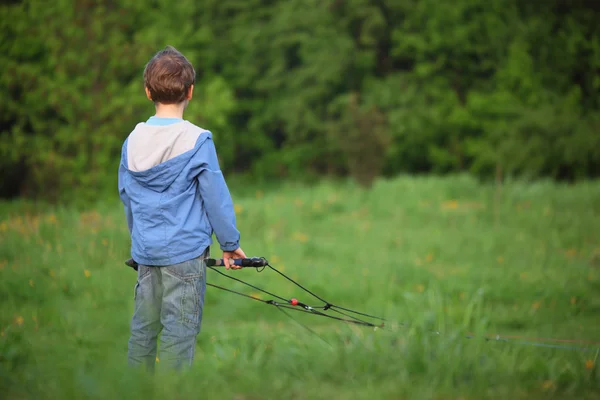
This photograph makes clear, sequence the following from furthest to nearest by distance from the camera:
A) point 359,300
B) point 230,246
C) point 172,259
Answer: point 359,300 < point 230,246 < point 172,259

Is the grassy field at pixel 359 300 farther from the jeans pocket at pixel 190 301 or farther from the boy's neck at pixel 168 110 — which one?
the boy's neck at pixel 168 110

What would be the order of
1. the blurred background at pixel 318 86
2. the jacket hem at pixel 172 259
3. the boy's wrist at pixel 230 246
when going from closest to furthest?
the jacket hem at pixel 172 259 < the boy's wrist at pixel 230 246 < the blurred background at pixel 318 86

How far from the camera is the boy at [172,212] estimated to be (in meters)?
3.00

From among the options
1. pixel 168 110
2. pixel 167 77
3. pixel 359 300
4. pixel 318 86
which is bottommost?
pixel 359 300

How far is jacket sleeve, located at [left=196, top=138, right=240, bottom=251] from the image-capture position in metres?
3.01

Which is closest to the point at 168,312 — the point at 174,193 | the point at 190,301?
the point at 190,301

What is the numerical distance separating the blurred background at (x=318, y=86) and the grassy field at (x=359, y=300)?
4760 mm

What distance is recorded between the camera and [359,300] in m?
7.04

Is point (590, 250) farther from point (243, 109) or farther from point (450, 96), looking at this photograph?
point (243, 109)

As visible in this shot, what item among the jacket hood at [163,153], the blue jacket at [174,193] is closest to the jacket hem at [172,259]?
the blue jacket at [174,193]

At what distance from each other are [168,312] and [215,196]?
22.9 inches

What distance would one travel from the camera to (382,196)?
44.6ft

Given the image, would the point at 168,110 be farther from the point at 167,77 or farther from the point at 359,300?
the point at 359,300

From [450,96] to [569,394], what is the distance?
27064 mm
